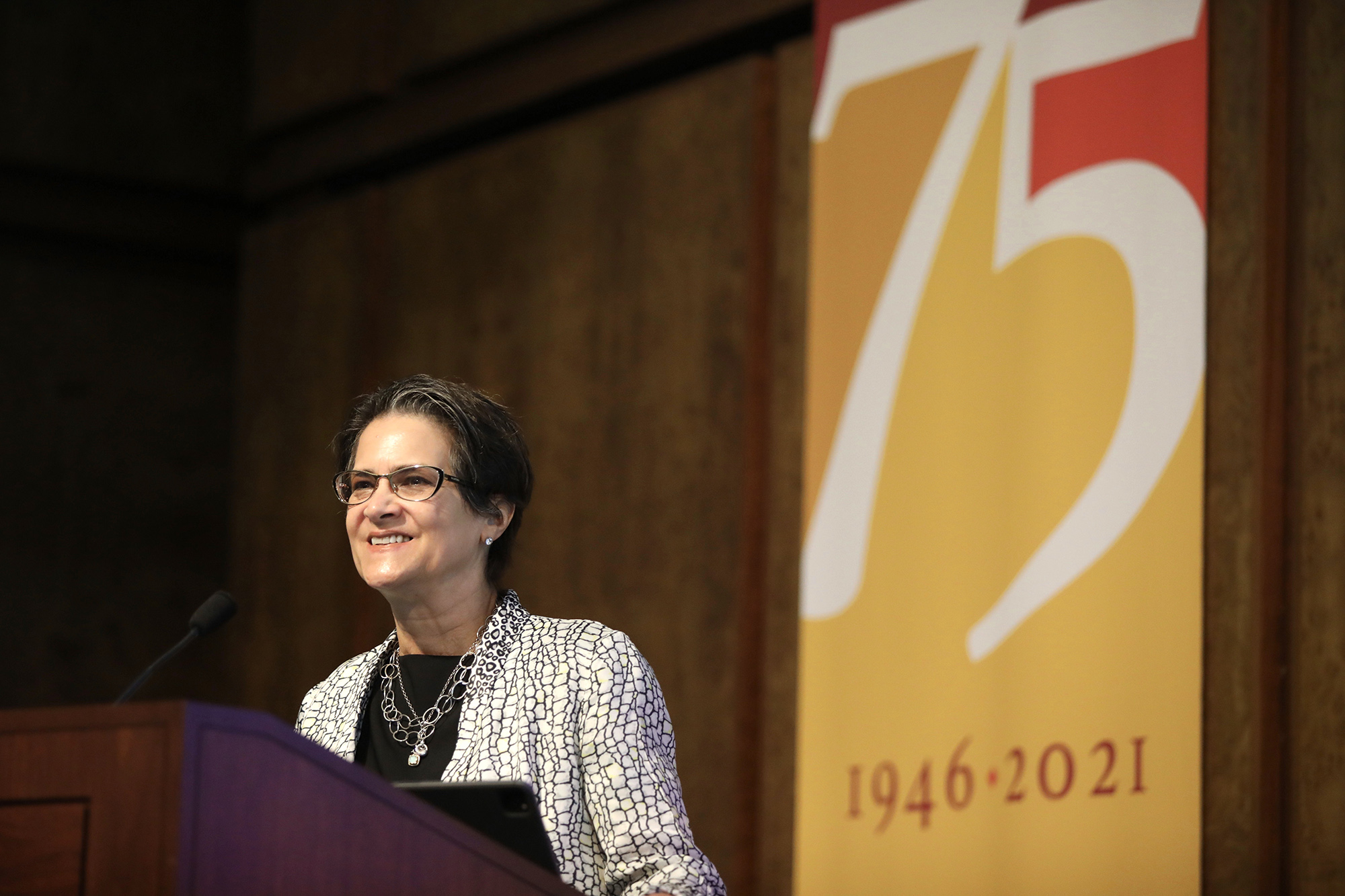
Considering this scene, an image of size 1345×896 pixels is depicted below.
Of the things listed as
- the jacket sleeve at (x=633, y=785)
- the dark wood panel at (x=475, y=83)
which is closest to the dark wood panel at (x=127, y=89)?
the dark wood panel at (x=475, y=83)

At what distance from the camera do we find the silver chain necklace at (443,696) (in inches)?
91.4

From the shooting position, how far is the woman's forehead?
2404mm

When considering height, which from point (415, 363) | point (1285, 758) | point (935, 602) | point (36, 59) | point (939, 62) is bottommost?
point (1285, 758)

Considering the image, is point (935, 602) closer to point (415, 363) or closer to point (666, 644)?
point (666, 644)

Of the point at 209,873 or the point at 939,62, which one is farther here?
the point at 939,62

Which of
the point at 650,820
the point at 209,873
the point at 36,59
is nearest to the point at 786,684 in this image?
the point at 650,820

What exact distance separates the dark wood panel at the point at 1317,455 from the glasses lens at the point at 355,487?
1.75 meters

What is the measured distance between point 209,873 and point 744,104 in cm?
329

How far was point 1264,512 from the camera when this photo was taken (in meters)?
3.09

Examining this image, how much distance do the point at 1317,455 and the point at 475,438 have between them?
1631 millimetres

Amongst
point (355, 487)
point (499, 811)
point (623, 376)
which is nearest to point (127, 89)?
point (623, 376)

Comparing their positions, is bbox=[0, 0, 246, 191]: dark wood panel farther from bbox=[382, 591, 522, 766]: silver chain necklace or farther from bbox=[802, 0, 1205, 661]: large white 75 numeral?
bbox=[382, 591, 522, 766]: silver chain necklace

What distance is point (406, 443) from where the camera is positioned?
7.91ft

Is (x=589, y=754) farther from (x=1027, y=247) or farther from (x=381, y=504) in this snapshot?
(x=1027, y=247)
